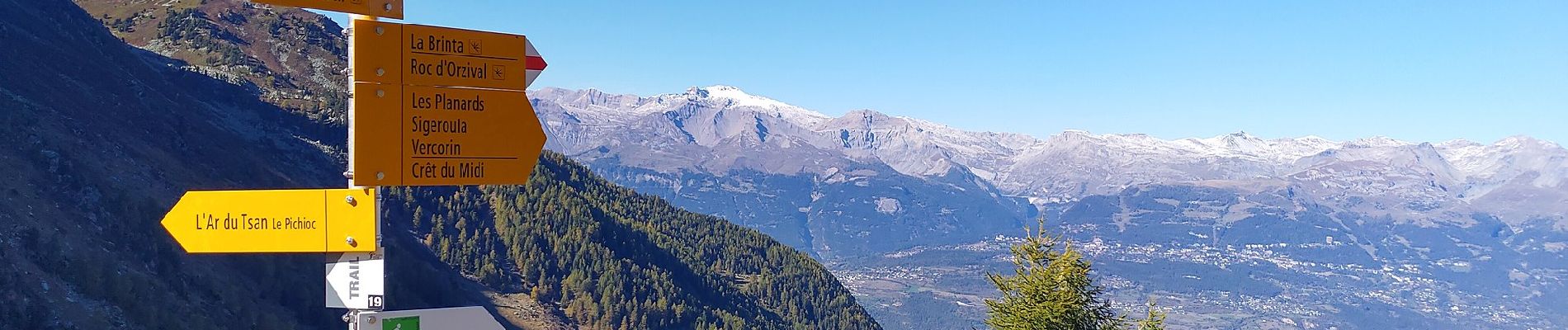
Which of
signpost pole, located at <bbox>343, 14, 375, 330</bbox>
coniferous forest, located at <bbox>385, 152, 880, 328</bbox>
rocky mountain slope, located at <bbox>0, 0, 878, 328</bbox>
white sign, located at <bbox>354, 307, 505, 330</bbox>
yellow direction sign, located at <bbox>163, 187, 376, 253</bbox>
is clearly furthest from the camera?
coniferous forest, located at <bbox>385, 152, 880, 328</bbox>

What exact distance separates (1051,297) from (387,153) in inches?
598

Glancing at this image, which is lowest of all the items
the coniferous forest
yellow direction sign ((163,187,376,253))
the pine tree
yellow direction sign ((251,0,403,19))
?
the coniferous forest

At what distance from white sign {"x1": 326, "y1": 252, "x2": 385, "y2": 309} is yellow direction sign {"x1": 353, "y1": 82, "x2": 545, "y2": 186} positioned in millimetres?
633

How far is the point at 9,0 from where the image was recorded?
96938 mm

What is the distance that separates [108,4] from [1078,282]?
176m

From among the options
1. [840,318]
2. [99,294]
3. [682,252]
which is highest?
[99,294]

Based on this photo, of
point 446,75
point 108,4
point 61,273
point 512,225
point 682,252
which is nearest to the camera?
point 446,75

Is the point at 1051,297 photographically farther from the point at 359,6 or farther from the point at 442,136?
the point at 359,6

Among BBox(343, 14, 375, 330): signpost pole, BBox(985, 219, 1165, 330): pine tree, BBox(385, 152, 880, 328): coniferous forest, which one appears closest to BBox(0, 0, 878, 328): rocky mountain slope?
BBox(385, 152, 880, 328): coniferous forest

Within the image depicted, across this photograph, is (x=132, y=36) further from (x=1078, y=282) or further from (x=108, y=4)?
(x=1078, y=282)

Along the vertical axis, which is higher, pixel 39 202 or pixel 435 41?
pixel 435 41

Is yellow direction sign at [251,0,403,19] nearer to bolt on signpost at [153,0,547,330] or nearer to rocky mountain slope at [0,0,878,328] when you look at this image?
bolt on signpost at [153,0,547,330]

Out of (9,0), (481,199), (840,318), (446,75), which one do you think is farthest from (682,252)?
(446,75)

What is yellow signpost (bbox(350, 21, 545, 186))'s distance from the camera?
7289 millimetres
